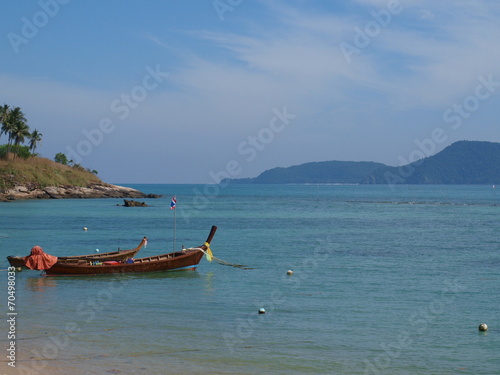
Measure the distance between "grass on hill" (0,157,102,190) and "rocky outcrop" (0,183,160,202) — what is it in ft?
3.58

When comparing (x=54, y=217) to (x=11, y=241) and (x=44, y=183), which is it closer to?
(x=11, y=241)

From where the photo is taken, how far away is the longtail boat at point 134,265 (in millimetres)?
32438

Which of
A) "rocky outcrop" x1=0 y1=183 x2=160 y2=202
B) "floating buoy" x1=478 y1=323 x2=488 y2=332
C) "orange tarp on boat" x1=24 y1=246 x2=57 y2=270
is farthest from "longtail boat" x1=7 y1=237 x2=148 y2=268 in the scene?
"rocky outcrop" x1=0 y1=183 x2=160 y2=202

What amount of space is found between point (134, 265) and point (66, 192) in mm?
112583

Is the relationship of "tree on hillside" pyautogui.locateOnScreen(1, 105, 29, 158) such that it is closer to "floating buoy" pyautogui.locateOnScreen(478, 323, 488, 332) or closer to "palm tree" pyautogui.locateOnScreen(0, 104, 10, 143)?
"palm tree" pyautogui.locateOnScreen(0, 104, 10, 143)

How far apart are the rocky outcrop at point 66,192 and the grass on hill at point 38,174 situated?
1090mm

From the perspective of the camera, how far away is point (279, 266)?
125 feet

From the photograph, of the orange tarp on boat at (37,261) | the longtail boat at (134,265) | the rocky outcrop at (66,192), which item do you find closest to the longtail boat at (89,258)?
the longtail boat at (134,265)

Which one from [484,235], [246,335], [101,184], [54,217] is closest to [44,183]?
[101,184]

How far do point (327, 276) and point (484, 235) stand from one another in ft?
108

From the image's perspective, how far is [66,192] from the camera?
5502 inches

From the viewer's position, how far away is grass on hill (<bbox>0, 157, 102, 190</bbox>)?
125 m

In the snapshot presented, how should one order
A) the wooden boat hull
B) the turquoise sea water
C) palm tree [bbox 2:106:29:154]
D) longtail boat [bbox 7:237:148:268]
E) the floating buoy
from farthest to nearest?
1. palm tree [bbox 2:106:29:154]
2. longtail boat [bbox 7:237:148:268]
3. the wooden boat hull
4. the floating buoy
5. the turquoise sea water

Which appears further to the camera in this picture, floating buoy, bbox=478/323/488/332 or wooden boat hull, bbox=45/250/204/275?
wooden boat hull, bbox=45/250/204/275
